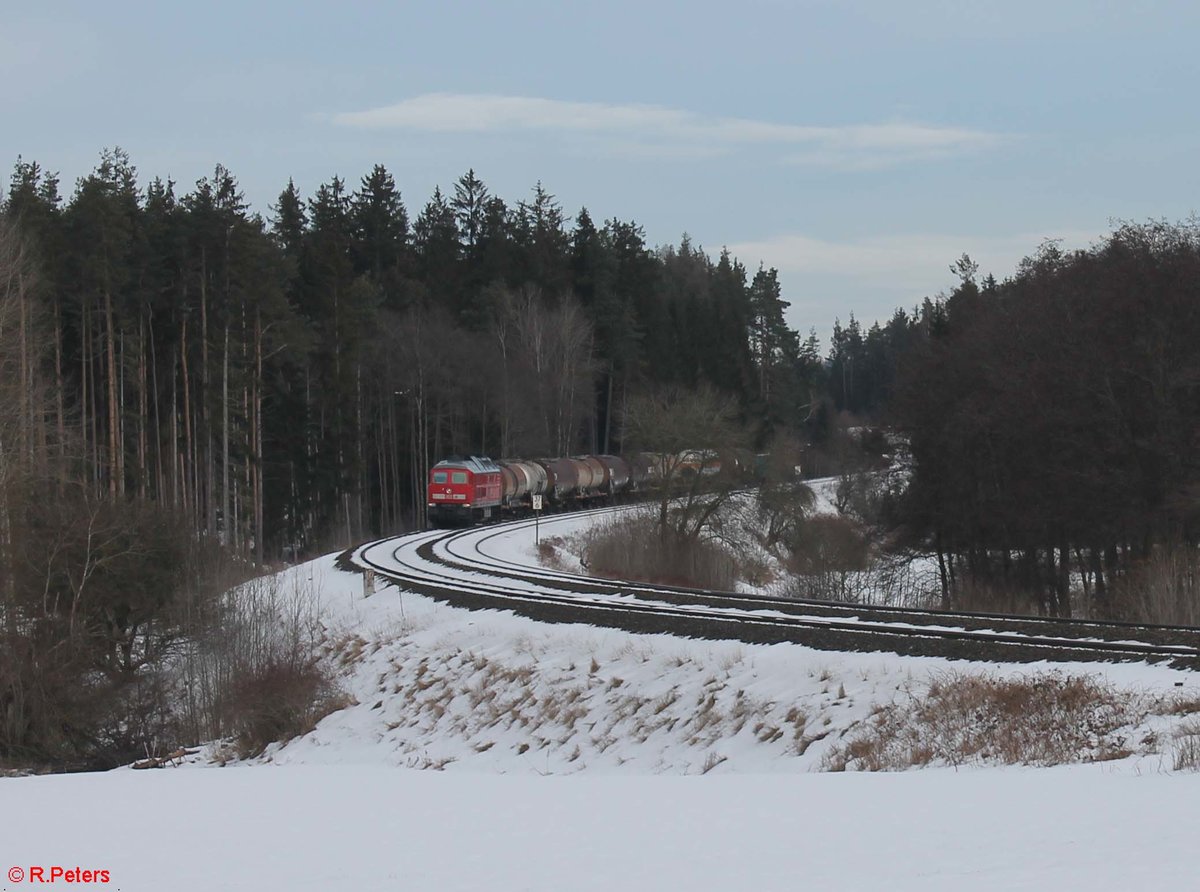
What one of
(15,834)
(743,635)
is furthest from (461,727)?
(15,834)

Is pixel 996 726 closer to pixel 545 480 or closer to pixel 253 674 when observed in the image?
pixel 253 674

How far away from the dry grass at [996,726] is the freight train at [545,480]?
36.4 meters

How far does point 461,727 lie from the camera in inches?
899

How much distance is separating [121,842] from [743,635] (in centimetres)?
1218

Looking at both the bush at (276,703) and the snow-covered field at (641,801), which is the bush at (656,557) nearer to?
the bush at (276,703)

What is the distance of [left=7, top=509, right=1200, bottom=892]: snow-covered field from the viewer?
29.3 feet

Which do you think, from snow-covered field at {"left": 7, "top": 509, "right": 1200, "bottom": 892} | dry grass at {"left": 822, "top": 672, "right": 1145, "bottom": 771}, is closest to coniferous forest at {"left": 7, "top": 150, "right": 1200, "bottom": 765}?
snow-covered field at {"left": 7, "top": 509, "right": 1200, "bottom": 892}

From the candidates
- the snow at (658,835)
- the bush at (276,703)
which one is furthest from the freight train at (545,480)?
the snow at (658,835)

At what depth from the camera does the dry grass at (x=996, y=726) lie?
46.5ft

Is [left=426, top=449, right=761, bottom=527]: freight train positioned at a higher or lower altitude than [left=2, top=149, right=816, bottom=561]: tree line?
lower

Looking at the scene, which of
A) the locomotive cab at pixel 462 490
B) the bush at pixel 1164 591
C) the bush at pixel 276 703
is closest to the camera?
the bush at pixel 276 703

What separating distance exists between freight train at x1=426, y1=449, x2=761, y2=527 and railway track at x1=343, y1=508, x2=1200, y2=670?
16052 millimetres

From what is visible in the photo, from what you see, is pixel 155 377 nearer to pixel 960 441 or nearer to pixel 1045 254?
pixel 960 441

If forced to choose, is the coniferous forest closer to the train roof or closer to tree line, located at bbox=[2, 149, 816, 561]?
tree line, located at bbox=[2, 149, 816, 561]
